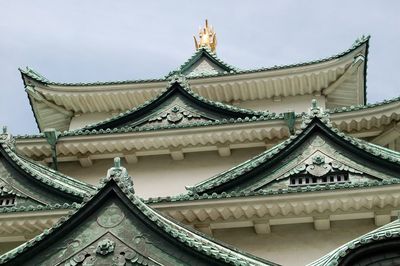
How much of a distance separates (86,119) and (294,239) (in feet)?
Answer: 22.5

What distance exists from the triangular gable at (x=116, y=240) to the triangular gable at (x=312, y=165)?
2485 mm

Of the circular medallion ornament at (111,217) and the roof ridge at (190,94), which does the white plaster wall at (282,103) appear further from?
the circular medallion ornament at (111,217)

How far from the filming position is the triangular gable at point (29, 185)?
11266 mm

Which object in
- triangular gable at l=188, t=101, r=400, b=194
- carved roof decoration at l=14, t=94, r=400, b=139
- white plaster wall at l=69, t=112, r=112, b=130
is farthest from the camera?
white plaster wall at l=69, t=112, r=112, b=130

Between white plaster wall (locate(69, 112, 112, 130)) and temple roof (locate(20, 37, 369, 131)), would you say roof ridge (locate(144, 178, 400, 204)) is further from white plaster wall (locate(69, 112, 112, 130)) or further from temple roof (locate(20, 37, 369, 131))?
white plaster wall (locate(69, 112, 112, 130))

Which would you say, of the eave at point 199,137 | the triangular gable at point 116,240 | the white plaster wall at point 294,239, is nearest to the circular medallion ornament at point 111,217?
the triangular gable at point 116,240

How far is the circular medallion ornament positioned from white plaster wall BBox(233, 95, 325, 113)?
7657 mm

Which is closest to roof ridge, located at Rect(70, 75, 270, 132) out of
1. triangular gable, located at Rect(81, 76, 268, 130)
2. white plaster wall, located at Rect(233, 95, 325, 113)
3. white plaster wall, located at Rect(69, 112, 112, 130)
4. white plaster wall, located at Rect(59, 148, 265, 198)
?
triangular gable, located at Rect(81, 76, 268, 130)

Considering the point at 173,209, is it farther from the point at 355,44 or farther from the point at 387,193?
the point at 355,44

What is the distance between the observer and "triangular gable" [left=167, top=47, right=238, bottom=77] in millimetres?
16719

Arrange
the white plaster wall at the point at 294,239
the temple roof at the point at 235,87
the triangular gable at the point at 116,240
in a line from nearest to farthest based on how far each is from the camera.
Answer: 1. the triangular gable at the point at 116,240
2. the white plaster wall at the point at 294,239
3. the temple roof at the point at 235,87

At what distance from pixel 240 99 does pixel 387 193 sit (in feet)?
20.6

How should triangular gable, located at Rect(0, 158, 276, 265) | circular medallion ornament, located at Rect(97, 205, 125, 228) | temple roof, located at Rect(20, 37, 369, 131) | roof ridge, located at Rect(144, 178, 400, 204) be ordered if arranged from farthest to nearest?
temple roof, located at Rect(20, 37, 369, 131) → roof ridge, located at Rect(144, 178, 400, 204) → circular medallion ornament, located at Rect(97, 205, 125, 228) → triangular gable, located at Rect(0, 158, 276, 265)

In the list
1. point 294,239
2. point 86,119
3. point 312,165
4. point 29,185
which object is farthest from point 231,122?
point 86,119
